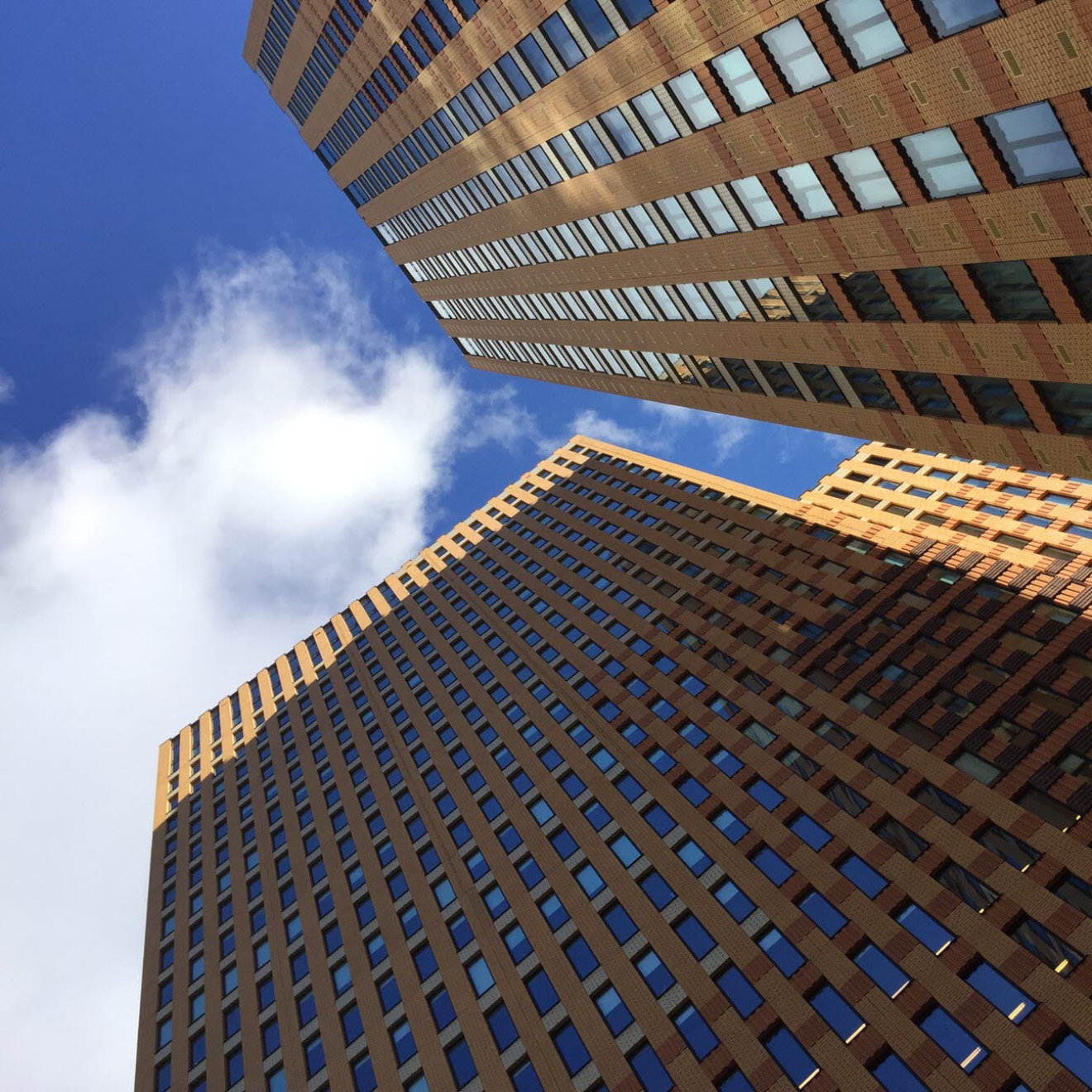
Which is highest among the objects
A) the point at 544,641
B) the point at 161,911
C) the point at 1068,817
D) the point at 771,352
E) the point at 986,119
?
the point at 161,911

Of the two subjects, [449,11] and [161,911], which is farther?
[161,911]

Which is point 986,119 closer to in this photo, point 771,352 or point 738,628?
point 771,352

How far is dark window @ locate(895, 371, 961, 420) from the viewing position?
26.1 metres

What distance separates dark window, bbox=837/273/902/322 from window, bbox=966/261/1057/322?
3288 millimetres

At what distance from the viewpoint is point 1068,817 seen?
96.7ft

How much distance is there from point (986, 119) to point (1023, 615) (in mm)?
29743

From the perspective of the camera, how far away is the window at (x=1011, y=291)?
2000 centimetres

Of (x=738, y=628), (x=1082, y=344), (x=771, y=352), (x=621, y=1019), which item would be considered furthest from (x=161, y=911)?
(x=1082, y=344)

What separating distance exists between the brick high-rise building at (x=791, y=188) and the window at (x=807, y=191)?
8cm

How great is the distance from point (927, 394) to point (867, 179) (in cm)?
805

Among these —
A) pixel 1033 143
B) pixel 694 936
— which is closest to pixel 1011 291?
pixel 1033 143

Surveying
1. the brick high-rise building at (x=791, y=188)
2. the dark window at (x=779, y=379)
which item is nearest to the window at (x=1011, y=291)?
the brick high-rise building at (x=791, y=188)

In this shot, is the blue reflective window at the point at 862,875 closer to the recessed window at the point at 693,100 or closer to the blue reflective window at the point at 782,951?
the blue reflective window at the point at 782,951

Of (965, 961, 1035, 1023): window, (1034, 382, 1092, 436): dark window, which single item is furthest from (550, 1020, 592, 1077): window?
(1034, 382, 1092, 436): dark window
